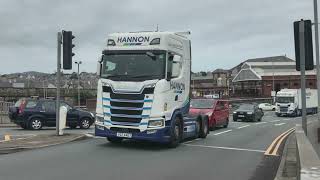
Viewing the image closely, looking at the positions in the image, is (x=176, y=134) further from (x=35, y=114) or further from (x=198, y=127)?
(x=35, y=114)

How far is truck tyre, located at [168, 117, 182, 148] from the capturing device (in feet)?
55.7

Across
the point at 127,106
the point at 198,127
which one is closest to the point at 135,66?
the point at 127,106

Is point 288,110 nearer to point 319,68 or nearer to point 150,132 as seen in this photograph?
point 319,68

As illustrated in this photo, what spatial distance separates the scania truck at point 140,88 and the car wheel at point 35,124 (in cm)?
1156

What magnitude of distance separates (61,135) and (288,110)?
47171 mm

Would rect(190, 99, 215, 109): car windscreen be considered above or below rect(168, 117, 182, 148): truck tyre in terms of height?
above

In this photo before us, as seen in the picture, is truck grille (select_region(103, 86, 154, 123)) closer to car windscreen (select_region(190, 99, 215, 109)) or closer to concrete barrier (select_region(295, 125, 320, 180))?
concrete barrier (select_region(295, 125, 320, 180))

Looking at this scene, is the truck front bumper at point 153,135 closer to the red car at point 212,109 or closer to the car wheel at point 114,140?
the car wheel at point 114,140

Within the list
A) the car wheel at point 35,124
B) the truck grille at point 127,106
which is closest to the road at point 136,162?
the truck grille at point 127,106

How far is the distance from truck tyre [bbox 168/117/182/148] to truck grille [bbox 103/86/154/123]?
1.31 metres

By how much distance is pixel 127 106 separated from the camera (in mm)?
16312

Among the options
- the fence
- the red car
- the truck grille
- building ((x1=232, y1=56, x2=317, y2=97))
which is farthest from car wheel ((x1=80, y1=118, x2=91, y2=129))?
building ((x1=232, y1=56, x2=317, y2=97))

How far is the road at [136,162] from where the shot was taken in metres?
11.2

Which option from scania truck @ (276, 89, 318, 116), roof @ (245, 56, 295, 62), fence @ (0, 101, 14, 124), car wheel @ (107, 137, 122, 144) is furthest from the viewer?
roof @ (245, 56, 295, 62)
